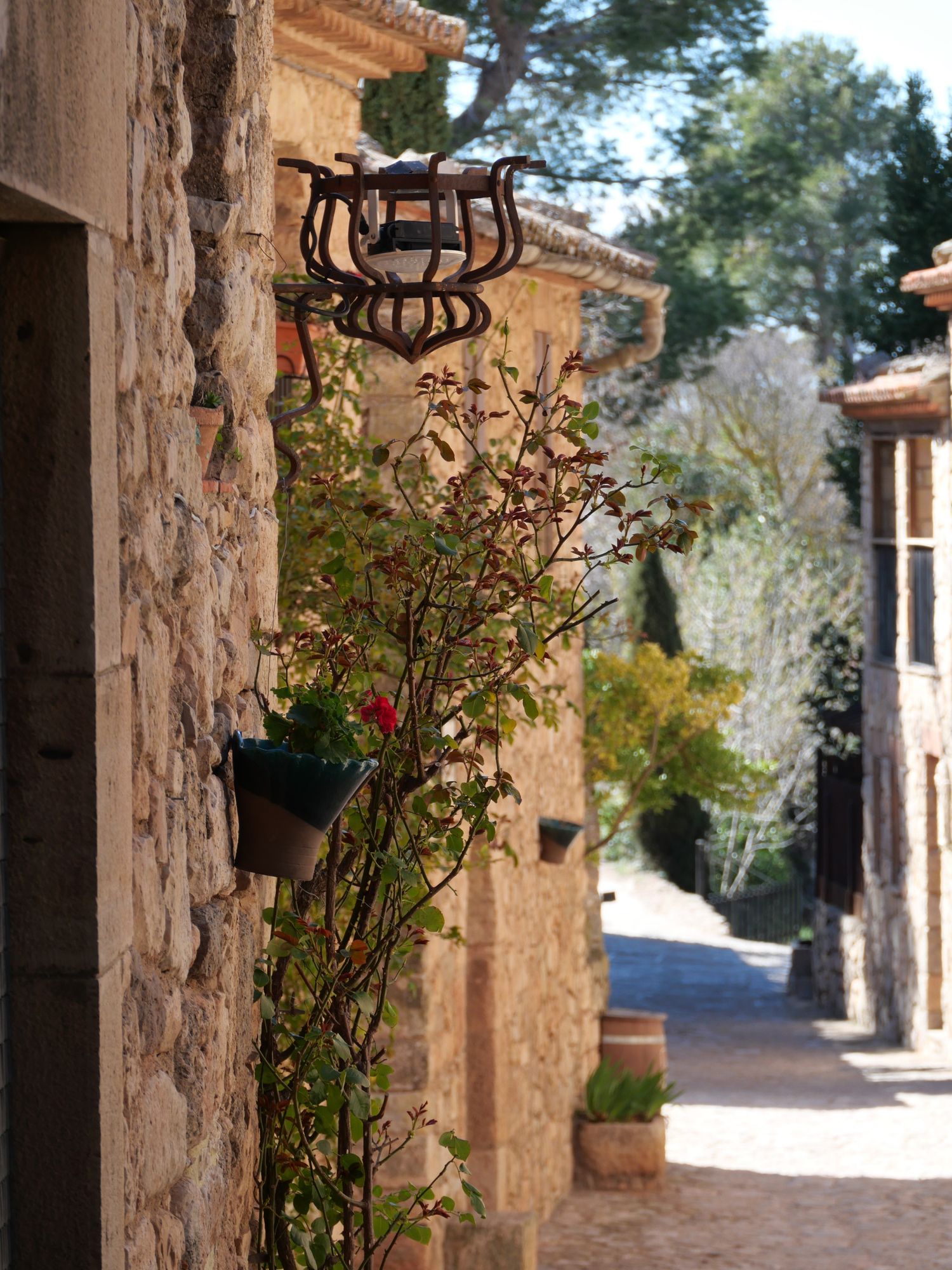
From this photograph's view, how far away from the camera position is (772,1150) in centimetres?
1112

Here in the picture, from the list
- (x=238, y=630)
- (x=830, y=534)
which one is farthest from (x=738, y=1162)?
(x=830, y=534)

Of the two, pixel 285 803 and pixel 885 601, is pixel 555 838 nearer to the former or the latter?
pixel 285 803

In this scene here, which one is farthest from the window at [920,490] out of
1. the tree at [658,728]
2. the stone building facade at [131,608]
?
the stone building facade at [131,608]

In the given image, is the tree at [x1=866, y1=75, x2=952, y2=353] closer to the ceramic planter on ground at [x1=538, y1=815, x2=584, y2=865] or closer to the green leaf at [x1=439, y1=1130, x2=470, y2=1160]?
the ceramic planter on ground at [x1=538, y1=815, x2=584, y2=865]

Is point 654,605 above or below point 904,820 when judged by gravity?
above

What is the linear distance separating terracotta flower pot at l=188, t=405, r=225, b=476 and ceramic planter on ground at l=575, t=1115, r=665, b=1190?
7.87 metres

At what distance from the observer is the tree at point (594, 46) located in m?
15.1

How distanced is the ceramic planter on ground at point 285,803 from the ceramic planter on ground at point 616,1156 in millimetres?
7602

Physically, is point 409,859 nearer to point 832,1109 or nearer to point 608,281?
point 608,281

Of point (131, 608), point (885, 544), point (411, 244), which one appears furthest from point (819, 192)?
point (131, 608)

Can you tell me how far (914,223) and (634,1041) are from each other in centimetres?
1010

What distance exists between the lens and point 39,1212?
1.94 m

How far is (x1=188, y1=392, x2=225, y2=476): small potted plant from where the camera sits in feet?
8.89

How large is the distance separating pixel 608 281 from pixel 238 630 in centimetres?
663
